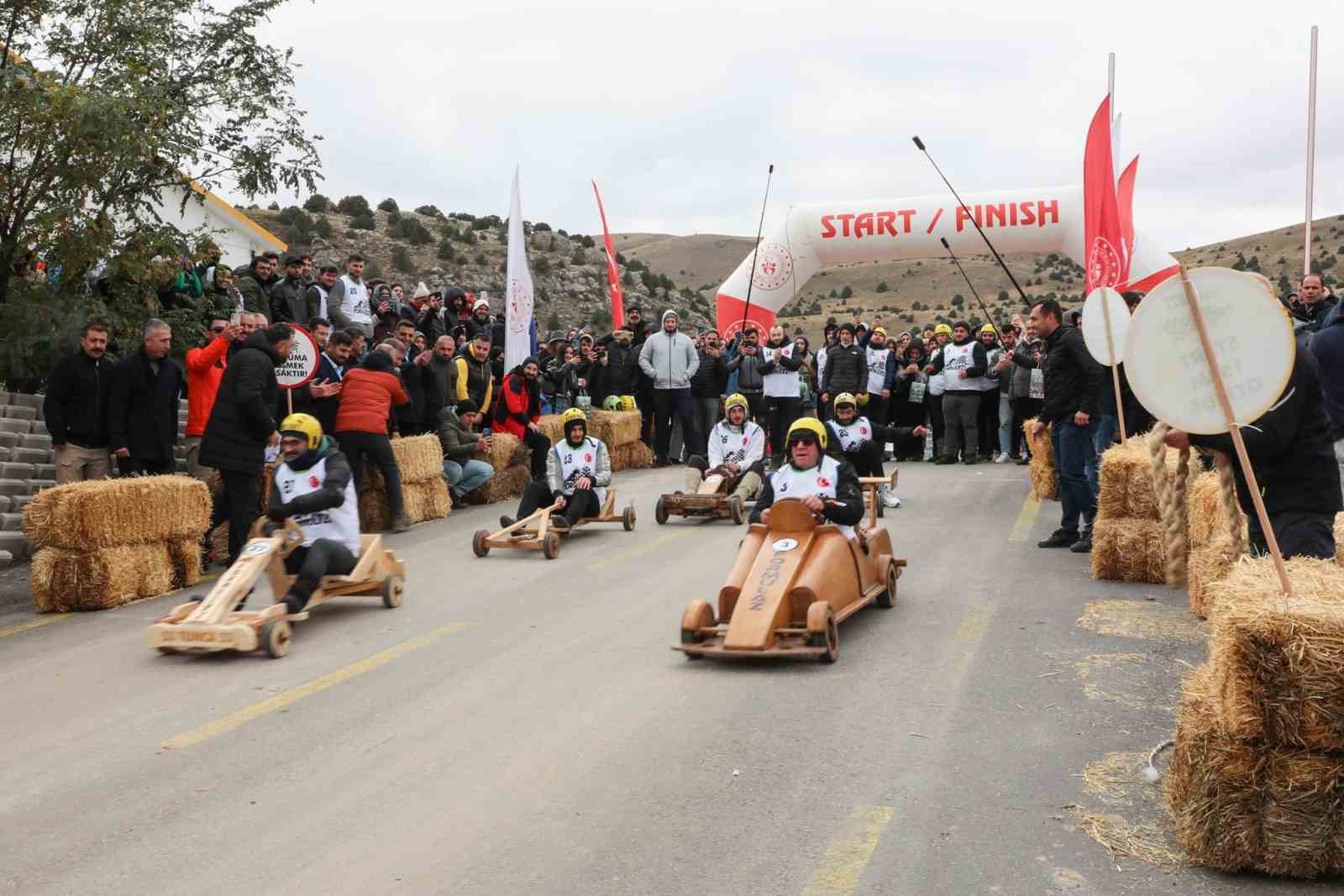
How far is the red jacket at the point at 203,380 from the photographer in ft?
41.1

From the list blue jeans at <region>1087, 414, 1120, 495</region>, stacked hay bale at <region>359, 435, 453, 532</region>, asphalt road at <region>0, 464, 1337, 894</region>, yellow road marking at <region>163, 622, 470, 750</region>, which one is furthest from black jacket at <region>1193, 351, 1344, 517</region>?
stacked hay bale at <region>359, 435, 453, 532</region>

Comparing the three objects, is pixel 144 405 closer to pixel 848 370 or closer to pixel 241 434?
pixel 241 434

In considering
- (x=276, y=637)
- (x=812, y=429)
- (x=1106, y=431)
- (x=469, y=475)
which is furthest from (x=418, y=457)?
(x=1106, y=431)

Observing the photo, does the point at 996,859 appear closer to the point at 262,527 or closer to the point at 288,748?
the point at 288,748

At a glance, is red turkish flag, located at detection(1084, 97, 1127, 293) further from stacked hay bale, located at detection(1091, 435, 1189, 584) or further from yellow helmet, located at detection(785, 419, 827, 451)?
yellow helmet, located at detection(785, 419, 827, 451)

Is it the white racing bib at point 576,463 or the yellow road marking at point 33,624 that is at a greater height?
the white racing bib at point 576,463

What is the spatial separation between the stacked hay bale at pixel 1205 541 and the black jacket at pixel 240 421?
7839mm

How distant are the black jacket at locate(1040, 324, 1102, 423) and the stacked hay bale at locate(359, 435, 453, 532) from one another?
729 centimetres

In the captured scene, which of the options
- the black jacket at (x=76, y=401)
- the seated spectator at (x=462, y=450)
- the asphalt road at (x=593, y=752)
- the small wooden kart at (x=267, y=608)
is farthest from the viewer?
the seated spectator at (x=462, y=450)

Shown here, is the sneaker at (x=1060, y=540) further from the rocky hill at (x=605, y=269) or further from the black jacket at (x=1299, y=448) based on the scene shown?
the rocky hill at (x=605, y=269)

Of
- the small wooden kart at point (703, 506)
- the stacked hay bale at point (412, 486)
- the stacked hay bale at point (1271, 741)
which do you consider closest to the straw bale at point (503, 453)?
the stacked hay bale at point (412, 486)

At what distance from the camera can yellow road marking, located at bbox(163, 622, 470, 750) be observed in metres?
6.70

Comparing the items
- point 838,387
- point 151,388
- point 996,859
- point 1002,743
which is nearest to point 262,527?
point 151,388

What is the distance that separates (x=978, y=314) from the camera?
69.6 meters
